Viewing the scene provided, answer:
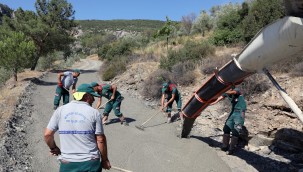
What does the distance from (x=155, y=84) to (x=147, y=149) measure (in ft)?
28.6

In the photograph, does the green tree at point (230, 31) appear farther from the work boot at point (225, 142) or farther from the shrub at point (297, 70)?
the work boot at point (225, 142)

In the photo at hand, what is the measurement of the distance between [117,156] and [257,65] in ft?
13.7

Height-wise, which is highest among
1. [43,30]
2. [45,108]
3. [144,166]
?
[43,30]

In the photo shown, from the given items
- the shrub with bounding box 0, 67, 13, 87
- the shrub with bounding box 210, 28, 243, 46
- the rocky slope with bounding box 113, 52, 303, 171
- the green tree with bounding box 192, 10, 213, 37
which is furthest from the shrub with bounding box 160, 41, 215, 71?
the green tree with bounding box 192, 10, 213, 37

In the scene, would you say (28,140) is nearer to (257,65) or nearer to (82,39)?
(257,65)

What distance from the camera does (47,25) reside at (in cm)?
3312

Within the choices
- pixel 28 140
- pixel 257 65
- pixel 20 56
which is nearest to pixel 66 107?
pixel 257 65

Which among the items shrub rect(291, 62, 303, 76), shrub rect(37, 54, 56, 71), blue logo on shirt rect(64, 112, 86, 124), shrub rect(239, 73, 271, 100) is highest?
shrub rect(37, 54, 56, 71)

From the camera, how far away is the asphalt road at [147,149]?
803 cm

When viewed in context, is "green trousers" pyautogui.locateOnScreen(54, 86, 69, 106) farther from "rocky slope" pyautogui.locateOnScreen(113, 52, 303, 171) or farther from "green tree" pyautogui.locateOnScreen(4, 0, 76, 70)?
"green tree" pyautogui.locateOnScreen(4, 0, 76, 70)

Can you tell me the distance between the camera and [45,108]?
14.5m

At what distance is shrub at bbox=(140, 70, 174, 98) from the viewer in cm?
1730

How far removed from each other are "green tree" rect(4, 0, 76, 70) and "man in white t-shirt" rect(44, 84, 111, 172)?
1130 inches

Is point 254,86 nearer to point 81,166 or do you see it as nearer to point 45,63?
point 81,166
